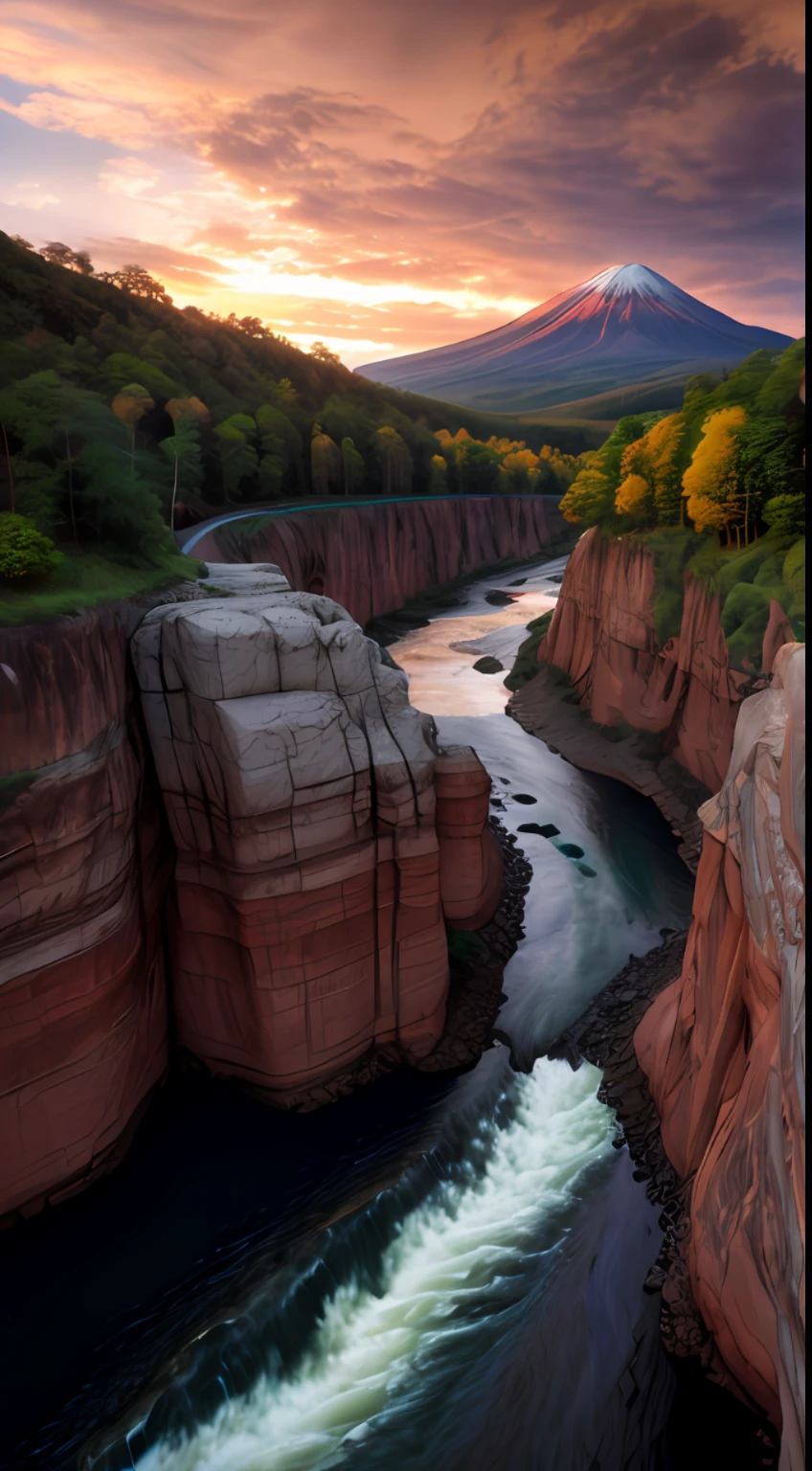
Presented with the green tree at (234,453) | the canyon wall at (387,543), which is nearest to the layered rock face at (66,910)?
the canyon wall at (387,543)

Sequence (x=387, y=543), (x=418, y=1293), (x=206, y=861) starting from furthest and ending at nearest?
1. (x=387, y=543)
2. (x=206, y=861)
3. (x=418, y=1293)

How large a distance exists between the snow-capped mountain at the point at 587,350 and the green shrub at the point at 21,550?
343 feet

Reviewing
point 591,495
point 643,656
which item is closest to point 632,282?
point 591,495

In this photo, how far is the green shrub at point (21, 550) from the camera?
1334 cm

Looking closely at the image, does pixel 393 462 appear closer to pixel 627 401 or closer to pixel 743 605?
pixel 743 605

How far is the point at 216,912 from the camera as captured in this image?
15.4 metres

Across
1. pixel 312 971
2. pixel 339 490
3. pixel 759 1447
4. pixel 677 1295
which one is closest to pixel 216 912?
→ pixel 312 971

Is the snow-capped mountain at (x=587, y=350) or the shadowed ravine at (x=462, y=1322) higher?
the snow-capped mountain at (x=587, y=350)

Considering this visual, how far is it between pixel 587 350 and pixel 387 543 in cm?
7378

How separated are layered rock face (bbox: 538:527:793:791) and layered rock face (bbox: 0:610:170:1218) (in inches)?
695

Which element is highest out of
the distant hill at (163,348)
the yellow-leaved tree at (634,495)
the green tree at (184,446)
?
the distant hill at (163,348)

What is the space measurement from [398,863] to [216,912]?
3633mm

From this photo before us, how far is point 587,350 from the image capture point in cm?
10969

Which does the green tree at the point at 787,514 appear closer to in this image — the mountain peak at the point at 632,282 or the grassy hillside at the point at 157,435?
the grassy hillside at the point at 157,435
